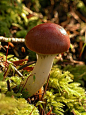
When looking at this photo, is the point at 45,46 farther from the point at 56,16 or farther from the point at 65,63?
the point at 56,16

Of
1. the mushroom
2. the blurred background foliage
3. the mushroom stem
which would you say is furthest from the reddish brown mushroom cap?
the blurred background foliage

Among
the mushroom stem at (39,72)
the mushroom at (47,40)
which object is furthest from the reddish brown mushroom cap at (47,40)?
the mushroom stem at (39,72)

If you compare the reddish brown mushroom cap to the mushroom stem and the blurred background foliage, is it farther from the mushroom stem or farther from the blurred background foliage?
the blurred background foliage

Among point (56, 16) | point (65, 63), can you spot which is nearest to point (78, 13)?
point (56, 16)

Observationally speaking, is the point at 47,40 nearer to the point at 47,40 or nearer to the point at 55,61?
the point at 47,40

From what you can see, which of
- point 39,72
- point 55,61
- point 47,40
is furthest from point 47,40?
point 55,61

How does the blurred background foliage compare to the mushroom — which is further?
the blurred background foliage
